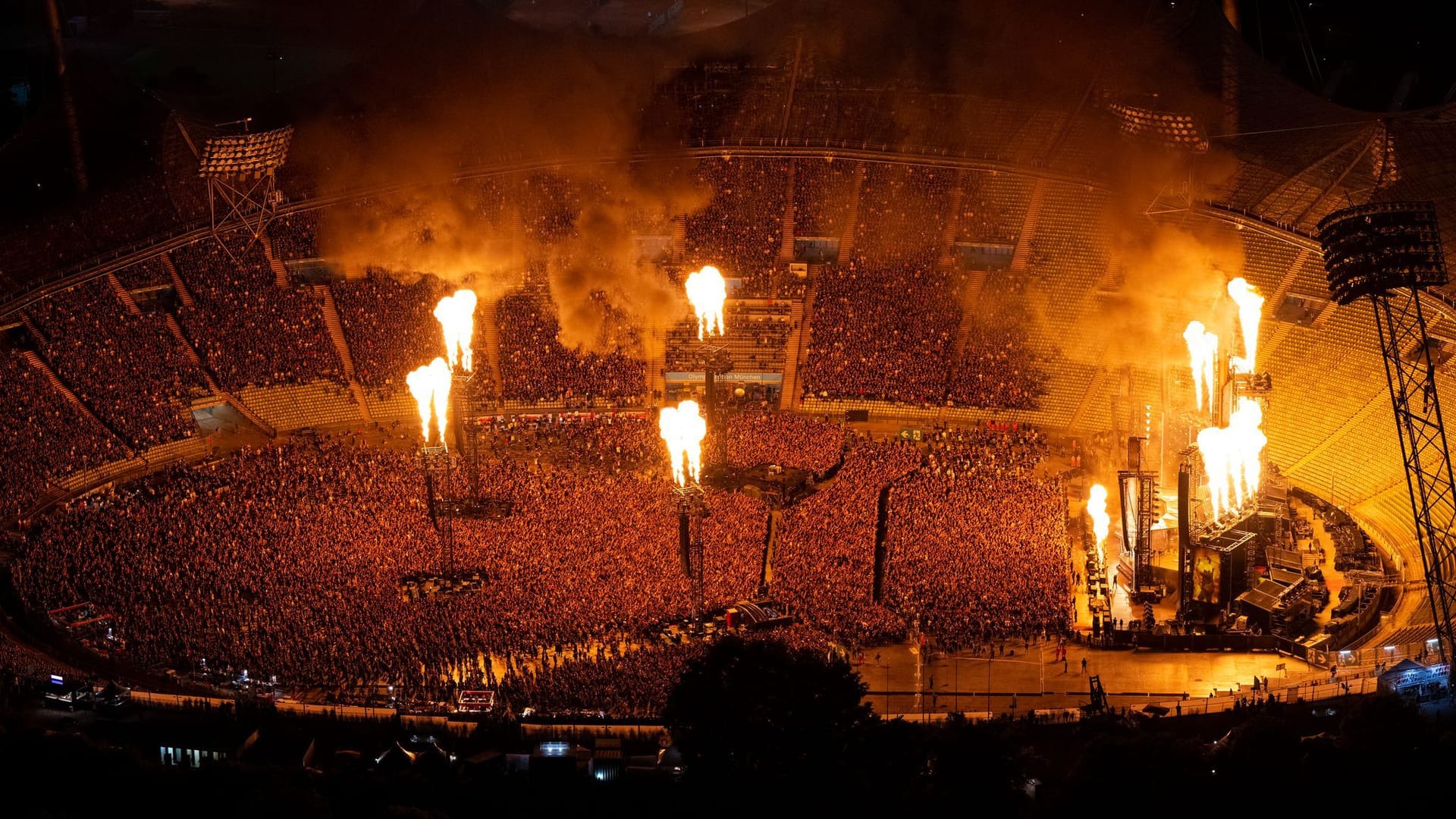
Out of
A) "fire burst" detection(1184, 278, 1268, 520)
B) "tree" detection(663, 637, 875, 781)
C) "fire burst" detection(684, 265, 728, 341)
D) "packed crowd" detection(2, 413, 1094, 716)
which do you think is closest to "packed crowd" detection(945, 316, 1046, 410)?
"packed crowd" detection(2, 413, 1094, 716)

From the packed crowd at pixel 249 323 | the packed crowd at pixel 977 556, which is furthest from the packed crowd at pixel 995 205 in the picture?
the packed crowd at pixel 249 323

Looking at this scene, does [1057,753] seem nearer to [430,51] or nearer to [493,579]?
[493,579]

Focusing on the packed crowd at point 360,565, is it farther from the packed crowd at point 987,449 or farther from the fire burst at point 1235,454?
the fire burst at point 1235,454

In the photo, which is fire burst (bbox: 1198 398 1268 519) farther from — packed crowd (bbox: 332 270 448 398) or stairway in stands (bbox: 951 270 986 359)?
packed crowd (bbox: 332 270 448 398)

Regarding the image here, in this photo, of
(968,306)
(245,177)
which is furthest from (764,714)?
(245,177)

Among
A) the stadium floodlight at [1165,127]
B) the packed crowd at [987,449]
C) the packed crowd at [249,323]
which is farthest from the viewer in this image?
the packed crowd at [249,323]

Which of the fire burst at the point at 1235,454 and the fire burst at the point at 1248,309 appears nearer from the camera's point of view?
the fire burst at the point at 1235,454

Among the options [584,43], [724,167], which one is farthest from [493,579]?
[584,43]
